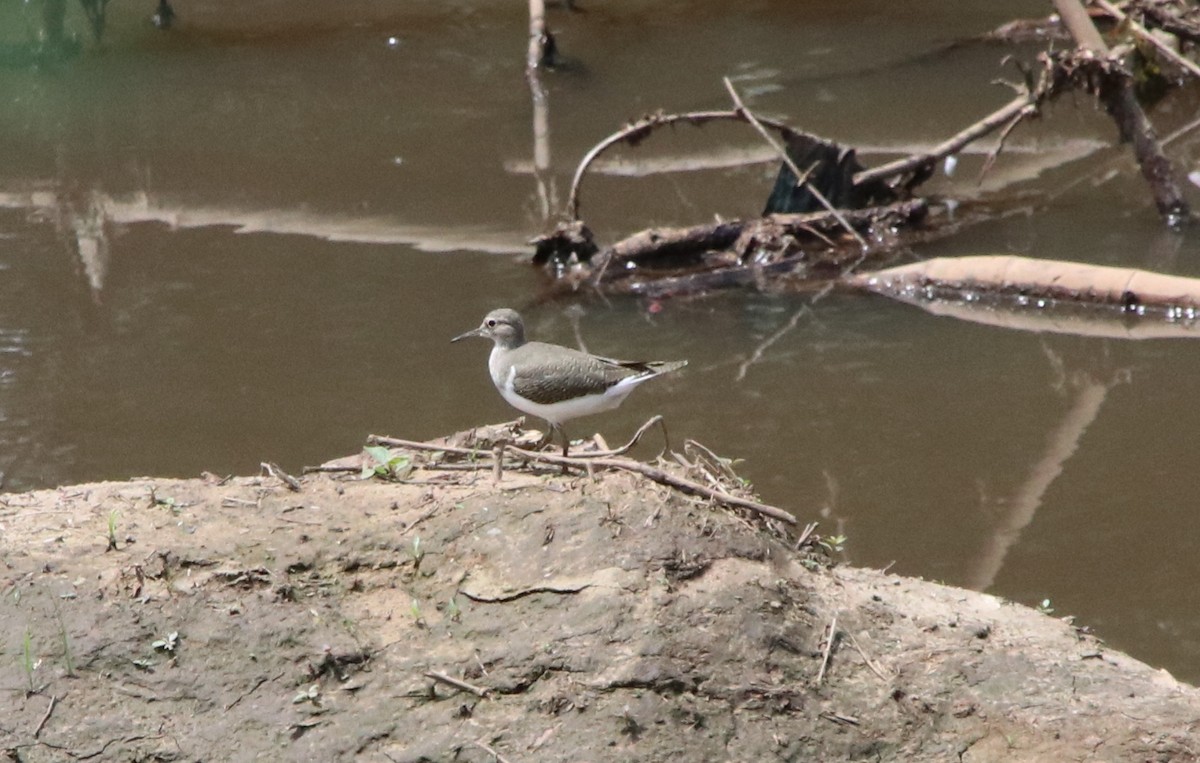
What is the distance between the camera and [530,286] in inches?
435

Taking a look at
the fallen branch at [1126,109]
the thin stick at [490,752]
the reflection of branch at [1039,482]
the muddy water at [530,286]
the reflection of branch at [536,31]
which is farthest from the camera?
the reflection of branch at [536,31]

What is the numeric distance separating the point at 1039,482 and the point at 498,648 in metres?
4.36

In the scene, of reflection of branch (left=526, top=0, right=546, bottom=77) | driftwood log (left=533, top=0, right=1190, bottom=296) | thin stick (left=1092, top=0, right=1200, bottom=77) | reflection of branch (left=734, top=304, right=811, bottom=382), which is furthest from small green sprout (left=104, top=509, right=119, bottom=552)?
reflection of branch (left=526, top=0, right=546, bottom=77)

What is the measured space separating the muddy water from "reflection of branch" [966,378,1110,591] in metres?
0.02

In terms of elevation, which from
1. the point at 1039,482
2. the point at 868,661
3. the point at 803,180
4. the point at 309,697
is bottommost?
the point at 1039,482

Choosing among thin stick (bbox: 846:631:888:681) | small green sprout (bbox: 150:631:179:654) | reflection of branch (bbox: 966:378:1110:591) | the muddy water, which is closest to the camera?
small green sprout (bbox: 150:631:179:654)

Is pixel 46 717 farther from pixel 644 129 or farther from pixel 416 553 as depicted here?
pixel 644 129

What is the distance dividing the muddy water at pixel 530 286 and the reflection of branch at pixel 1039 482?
0.08 ft

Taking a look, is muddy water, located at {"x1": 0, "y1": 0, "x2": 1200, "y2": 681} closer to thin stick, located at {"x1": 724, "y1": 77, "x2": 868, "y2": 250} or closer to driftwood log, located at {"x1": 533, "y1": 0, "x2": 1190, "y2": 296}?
driftwood log, located at {"x1": 533, "y1": 0, "x2": 1190, "y2": 296}

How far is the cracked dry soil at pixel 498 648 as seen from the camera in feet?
14.2

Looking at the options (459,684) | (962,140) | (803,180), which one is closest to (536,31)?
(803,180)

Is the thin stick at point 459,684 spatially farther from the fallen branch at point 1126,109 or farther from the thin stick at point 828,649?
the fallen branch at point 1126,109

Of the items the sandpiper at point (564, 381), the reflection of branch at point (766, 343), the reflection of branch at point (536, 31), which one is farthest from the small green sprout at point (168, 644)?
the reflection of branch at point (536, 31)

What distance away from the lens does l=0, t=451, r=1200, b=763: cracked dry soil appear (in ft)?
14.2
